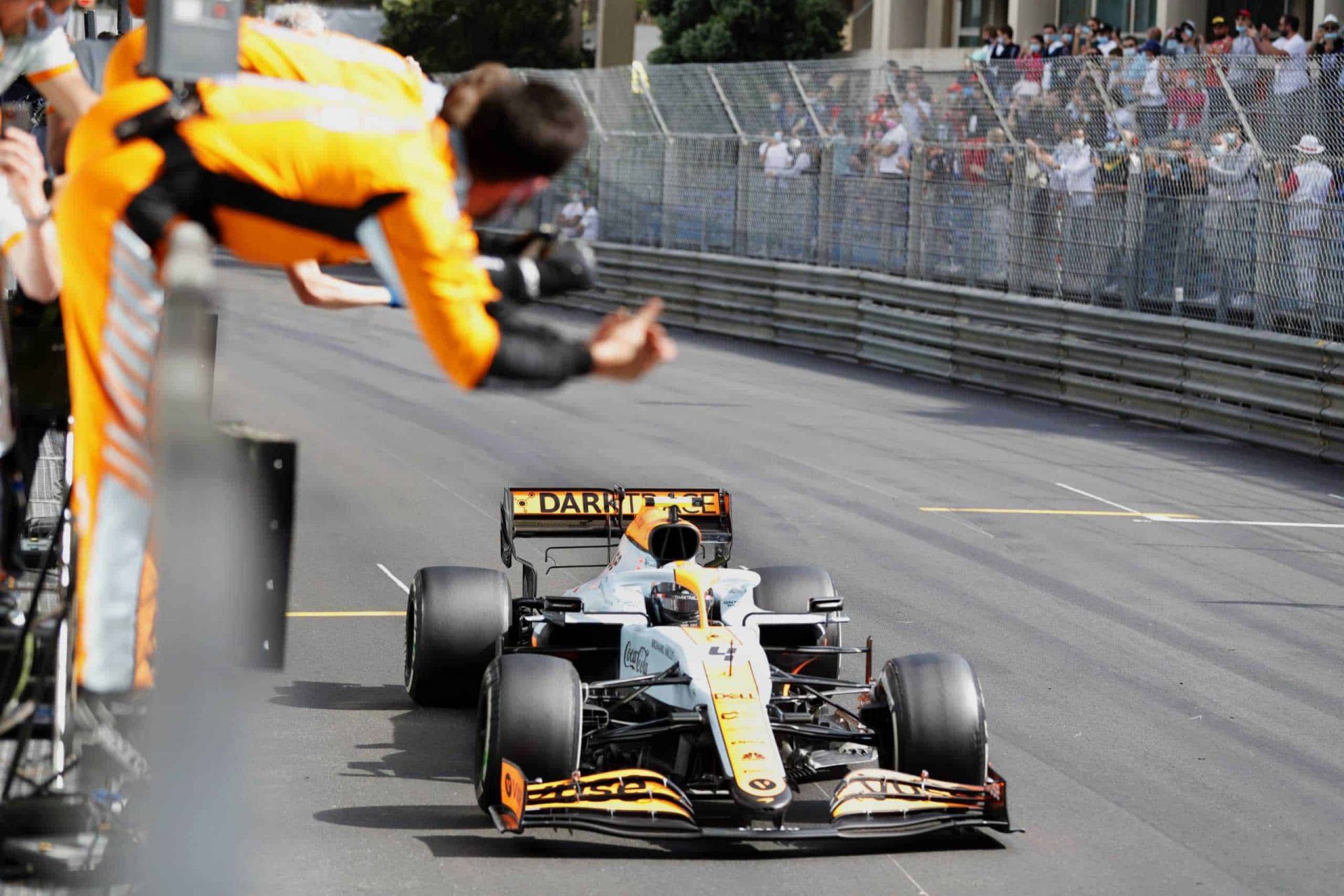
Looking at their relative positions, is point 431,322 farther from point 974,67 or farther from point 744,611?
point 974,67

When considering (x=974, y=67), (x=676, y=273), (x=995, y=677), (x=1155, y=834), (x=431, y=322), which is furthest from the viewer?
(x=676, y=273)

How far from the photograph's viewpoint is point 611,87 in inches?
1104

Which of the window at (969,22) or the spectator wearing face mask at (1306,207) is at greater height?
the window at (969,22)

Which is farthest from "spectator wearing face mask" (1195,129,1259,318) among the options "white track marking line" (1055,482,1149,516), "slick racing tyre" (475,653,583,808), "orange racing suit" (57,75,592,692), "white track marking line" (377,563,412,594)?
"orange racing suit" (57,75,592,692)

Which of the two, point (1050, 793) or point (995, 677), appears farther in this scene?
point (995, 677)

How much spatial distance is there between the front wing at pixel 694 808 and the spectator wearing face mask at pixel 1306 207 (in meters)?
10.8

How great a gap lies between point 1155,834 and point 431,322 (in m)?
4.78

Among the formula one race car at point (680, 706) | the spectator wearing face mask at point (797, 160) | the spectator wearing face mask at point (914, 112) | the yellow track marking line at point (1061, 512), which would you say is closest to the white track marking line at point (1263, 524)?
the yellow track marking line at point (1061, 512)

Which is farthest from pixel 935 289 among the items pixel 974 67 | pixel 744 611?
pixel 744 611

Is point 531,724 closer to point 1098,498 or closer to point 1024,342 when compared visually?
point 1098,498

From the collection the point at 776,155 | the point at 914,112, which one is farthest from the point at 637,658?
the point at 776,155

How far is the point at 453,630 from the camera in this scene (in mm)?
8367

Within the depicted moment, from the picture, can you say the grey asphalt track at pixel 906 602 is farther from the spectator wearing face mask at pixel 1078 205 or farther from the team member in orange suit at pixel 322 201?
the spectator wearing face mask at pixel 1078 205

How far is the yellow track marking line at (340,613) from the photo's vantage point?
10.0 metres
